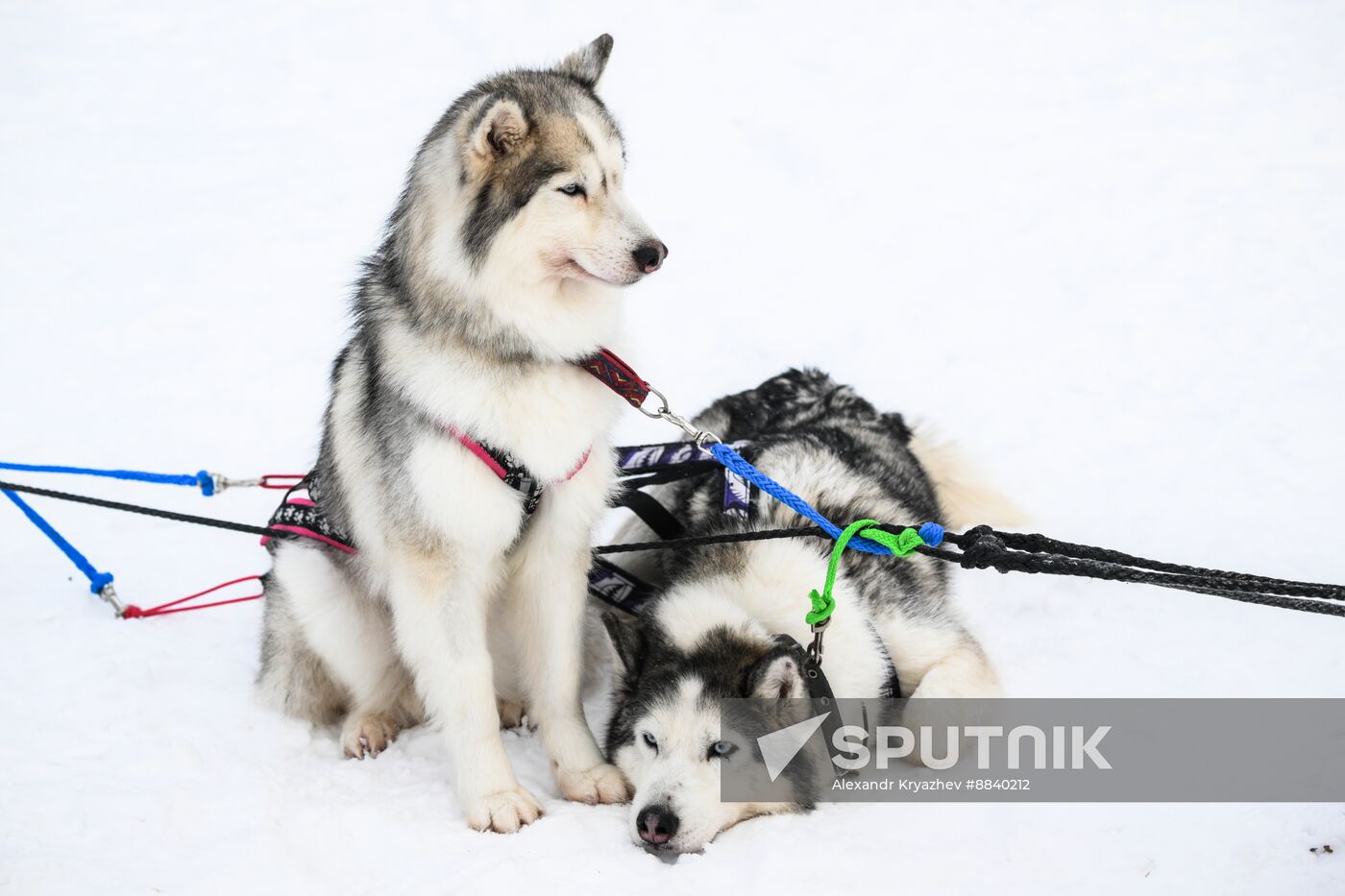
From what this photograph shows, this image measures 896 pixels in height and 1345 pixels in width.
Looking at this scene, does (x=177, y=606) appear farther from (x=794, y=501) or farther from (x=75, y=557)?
(x=794, y=501)

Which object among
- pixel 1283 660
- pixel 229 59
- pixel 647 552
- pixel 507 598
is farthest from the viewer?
pixel 229 59

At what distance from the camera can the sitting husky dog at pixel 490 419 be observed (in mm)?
2738

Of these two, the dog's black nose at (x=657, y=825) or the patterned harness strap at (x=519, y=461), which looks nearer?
the dog's black nose at (x=657, y=825)

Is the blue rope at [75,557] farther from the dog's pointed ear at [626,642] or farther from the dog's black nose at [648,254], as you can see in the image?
the dog's black nose at [648,254]

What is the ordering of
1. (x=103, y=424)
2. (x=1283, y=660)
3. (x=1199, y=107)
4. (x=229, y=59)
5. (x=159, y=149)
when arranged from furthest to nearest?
(x=229, y=59) < (x=159, y=149) < (x=1199, y=107) < (x=103, y=424) < (x=1283, y=660)

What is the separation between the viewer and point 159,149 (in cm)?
873

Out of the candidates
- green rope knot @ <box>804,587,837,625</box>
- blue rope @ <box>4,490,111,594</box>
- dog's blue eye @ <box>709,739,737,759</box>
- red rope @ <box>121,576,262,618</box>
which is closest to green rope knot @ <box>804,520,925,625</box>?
green rope knot @ <box>804,587,837,625</box>

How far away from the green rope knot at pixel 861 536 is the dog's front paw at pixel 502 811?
99 centimetres

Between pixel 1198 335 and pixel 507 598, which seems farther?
pixel 1198 335

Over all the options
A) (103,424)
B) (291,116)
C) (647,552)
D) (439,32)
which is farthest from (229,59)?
(647,552)

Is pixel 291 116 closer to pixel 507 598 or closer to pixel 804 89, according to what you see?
pixel 804 89

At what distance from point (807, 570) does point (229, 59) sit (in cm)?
863

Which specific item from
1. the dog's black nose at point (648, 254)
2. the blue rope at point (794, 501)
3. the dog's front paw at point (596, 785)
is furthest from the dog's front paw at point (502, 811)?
the dog's black nose at point (648, 254)

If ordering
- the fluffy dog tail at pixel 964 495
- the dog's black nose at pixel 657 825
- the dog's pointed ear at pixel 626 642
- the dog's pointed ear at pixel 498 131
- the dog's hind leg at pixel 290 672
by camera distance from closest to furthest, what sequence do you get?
the dog's pointed ear at pixel 498 131, the dog's black nose at pixel 657 825, the dog's pointed ear at pixel 626 642, the dog's hind leg at pixel 290 672, the fluffy dog tail at pixel 964 495
